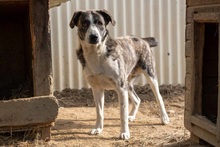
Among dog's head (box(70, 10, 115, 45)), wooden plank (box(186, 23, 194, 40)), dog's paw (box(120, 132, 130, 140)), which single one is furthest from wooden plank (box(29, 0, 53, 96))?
wooden plank (box(186, 23, 194, 40))

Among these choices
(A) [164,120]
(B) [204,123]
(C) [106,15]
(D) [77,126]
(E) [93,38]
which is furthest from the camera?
(A) [164,120]

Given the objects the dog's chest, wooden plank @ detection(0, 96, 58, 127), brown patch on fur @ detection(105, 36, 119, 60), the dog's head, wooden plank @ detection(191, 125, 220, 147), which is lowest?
wooden plank @ detection(191, 125, 220, 147)

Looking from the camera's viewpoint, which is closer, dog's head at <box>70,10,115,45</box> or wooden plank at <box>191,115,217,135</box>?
wooden plank at <box>191,115,217,135</box>

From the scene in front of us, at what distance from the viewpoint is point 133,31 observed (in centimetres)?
959

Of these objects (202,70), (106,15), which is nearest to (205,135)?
(202,70)

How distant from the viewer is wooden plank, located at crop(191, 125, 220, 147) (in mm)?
4740

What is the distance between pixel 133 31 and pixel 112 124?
10.9ft

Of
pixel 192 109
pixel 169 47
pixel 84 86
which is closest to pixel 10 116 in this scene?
pixel 192 109

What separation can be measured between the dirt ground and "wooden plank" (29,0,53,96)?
0.71 m

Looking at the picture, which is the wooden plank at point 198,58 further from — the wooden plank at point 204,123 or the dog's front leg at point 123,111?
the dog's front leg at point 123,111

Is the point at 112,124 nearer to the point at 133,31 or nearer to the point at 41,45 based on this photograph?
the point at 41,45

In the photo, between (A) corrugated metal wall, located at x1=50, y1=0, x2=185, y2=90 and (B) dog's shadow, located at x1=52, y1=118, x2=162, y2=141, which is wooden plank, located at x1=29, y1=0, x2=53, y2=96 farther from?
(A) corrugated metal wall, located at x1=50, y1=0, x2=185, y2=90

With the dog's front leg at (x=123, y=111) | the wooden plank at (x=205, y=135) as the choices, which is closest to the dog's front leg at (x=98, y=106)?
the dog's front leg at (x=123, y=111)

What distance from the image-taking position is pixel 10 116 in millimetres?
5297
